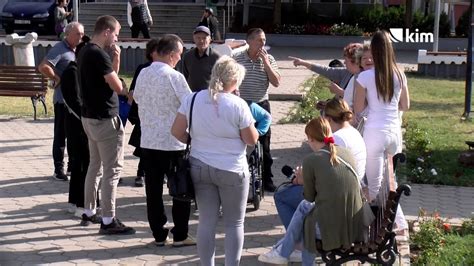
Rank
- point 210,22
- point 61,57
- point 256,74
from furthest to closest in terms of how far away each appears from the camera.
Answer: point 210,22
point 256,74
point 61,57

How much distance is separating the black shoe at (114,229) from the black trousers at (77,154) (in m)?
0.64

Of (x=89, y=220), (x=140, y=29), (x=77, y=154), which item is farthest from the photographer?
(x=140, y=29)

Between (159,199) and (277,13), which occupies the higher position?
(277,13)

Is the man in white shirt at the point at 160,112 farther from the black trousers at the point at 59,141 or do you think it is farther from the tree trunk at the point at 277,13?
the tree trunk at the point at 277,13

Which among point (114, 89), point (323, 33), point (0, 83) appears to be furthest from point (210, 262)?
point (323, 33)

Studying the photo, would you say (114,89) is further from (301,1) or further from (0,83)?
(301,1)

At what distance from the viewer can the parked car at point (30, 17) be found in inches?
1075

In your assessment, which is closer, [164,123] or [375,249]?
[375,249]

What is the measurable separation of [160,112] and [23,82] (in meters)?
8.13

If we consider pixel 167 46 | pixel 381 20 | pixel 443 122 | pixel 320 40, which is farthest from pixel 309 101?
pixel 381 20

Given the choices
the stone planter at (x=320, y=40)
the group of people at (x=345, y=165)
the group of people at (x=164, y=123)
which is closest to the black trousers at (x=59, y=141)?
the group of people at (x=164, y=123)

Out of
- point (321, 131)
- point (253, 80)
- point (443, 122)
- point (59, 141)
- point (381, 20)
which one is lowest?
point (443, 122)

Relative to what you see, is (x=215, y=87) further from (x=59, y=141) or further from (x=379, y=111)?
(x=59, y=141)

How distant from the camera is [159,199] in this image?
277 inches
